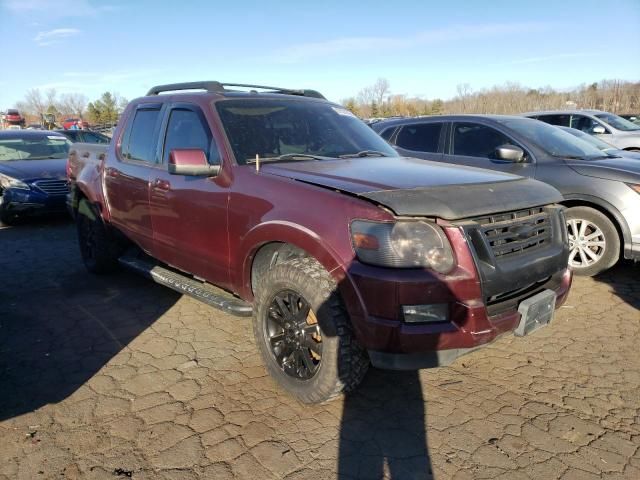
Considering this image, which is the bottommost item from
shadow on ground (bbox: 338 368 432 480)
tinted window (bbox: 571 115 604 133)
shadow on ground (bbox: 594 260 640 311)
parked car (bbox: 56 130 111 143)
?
shadow on ground (bbox: 338 368 432 480)

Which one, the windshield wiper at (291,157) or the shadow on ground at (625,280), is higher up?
the windshield wiper at (291,157)

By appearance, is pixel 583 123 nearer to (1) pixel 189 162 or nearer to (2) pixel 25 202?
(1) pixel 189 162

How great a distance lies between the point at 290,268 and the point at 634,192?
401cm

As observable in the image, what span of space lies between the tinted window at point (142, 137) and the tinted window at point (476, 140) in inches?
155

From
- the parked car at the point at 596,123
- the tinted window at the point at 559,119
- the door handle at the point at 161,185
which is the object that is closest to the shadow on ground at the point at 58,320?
the door handle at the point at 161,185

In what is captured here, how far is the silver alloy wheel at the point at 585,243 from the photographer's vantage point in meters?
5.12

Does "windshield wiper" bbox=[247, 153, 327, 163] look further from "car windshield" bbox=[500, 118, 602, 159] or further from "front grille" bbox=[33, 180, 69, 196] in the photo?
"front grille" bbox=[33, 180, 69, 196]

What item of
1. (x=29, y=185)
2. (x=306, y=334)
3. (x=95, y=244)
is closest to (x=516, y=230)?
(x=306, y=334)

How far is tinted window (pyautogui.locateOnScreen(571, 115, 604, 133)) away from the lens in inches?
484

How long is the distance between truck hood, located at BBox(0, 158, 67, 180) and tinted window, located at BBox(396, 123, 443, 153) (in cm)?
613

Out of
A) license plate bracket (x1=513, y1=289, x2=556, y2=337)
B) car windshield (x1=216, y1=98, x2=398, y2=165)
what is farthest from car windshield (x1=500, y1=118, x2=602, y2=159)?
license plate bracket (x1=513, y1=289, x2=556, y2=337)

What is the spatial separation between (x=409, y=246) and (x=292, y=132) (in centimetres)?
A: 177

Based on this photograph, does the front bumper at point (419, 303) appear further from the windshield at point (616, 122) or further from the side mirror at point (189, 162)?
the windshield at point (616, 122)

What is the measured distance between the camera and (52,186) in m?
8.45
